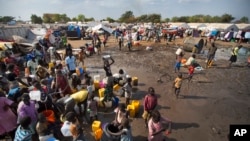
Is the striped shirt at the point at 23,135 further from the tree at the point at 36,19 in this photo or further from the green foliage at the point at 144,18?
the tree at the point at 36,19

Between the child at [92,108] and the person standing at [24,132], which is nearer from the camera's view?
the person standing at [24,132]

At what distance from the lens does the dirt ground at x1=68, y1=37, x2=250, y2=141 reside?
6672 mm

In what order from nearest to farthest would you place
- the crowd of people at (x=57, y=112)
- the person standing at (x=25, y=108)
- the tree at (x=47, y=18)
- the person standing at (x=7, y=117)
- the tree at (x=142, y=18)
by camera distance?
1. the crowd of people at (x=57, y=112)
2. the person standing at (x=25, y=108)
3. the person standing at (x=7, y=117)
4. the tree at (x=142, y=18)
5. the tree at (x=47, y=18)

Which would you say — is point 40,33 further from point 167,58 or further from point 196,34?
point 196,34

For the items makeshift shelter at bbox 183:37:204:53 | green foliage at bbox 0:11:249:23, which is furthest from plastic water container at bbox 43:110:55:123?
green foliage at bbox 0:11:249:23

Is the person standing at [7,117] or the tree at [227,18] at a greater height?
the tree at [227,18]

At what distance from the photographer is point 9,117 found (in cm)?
539

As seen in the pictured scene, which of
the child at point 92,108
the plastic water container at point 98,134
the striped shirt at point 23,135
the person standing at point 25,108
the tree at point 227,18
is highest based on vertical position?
the tree at point 227,18

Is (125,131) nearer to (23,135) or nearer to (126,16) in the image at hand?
(23,135)

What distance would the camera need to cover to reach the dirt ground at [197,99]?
6.67m

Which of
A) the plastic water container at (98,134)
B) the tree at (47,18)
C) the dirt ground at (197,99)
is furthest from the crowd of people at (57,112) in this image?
the tree at (47,18)

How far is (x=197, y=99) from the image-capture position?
9312 millimetres

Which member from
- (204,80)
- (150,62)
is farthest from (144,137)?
(150,62)

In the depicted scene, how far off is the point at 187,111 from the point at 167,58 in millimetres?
10596
